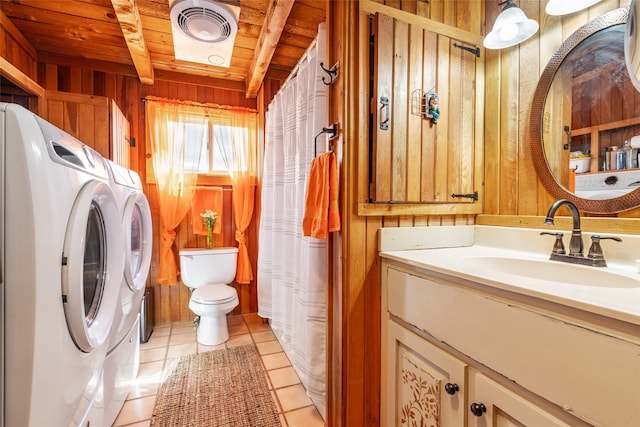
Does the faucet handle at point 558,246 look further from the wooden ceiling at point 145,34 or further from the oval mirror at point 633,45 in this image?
the wooden ceiling at point 145,34

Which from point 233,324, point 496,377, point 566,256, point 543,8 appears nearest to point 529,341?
point 496,377

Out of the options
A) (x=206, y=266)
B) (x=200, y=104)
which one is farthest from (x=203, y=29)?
(x=206, y=266)

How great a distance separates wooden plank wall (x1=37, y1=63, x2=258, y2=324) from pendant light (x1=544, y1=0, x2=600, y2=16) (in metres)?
2.26

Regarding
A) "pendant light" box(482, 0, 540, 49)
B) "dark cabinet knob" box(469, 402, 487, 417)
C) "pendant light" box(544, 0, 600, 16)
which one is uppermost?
"pendant light" box(544, 0, 600, 16)

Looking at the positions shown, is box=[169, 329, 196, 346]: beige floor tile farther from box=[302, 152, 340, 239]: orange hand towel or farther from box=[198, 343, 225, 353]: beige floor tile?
box=[302, 152, 340, 239]: orange hand towel

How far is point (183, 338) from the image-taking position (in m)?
2.30

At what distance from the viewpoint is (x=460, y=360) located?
0.84 meters

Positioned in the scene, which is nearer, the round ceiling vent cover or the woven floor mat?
the woven floor mat

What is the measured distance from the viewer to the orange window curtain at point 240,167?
2.62 metres

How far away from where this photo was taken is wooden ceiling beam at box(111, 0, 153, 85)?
1550 mm

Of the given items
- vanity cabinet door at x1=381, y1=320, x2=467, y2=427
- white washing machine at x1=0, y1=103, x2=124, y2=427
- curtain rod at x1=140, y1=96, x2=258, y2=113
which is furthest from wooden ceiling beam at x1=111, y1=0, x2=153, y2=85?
vanity cabinet door at x1=381, y1=320, x2=467, y2=427

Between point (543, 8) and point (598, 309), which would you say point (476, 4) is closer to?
point (543, 8)

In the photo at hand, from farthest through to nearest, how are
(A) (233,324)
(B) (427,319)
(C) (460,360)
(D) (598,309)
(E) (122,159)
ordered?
1. (A) (233,324)
2. (E) (122,159)
3. (B) (427,319)
4. (C) (460,360)
5. (D) (598,309)

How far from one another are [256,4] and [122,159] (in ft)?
4.77
